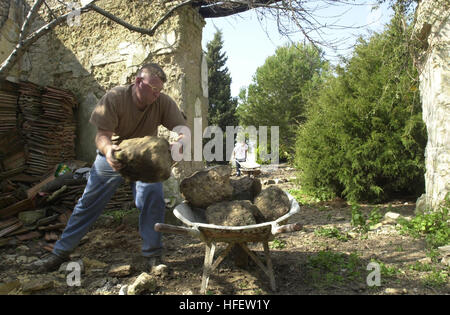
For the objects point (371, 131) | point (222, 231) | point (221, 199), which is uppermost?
point (371, 131)

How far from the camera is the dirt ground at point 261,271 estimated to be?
2.19 meters

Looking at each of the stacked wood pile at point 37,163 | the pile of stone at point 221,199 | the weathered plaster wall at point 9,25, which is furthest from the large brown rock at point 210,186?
the weathered plaster wall at point 9,25

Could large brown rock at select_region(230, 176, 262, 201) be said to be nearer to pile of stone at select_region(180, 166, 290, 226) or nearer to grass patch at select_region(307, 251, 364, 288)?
pile of stone at select_region(180, 166, 290, 226)

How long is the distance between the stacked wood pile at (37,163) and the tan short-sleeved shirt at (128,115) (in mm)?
1660

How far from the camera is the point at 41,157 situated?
409cm

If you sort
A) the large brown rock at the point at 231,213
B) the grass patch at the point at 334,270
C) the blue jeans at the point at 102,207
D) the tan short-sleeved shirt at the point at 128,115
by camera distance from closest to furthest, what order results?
the large brown rock at the point at 231,213 → the grass patch at the point at 334,270 → the tan short-sleeved shirt at the point at 128,115 → the blue jeans at the point at 102,207

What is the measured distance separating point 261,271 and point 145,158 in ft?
4.47

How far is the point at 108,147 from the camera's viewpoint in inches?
83.4

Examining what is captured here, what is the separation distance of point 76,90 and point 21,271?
2738 millimetres

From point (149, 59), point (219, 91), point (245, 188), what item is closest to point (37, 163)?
point (149, 59)

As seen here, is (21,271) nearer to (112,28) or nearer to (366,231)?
(112,28)

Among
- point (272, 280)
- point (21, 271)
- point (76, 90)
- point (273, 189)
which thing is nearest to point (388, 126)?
point (273, 189)

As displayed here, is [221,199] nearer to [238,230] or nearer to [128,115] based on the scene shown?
[238,230]

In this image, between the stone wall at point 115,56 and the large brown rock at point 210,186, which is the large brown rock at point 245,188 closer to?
the large brown rock at point 210,186
